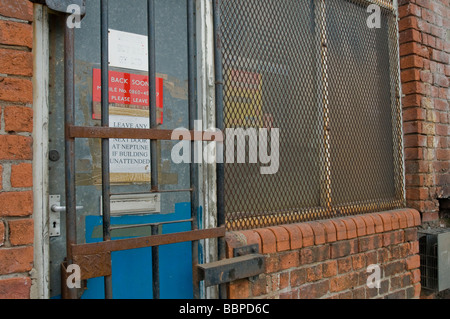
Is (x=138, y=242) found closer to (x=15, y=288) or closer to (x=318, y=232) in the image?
(x=15, y=288)

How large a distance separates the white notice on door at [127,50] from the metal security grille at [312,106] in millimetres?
442

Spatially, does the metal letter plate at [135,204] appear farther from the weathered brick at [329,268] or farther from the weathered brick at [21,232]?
the weathered brick at [329,268]

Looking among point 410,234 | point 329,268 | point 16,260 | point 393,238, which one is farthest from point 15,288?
point 410,234

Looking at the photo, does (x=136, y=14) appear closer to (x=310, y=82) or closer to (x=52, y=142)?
(x=52, y=142)

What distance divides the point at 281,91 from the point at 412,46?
136cm

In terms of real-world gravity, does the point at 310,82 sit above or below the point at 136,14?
below

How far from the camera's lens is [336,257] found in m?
2.35

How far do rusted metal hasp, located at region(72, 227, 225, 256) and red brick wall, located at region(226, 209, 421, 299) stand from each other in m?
0.24

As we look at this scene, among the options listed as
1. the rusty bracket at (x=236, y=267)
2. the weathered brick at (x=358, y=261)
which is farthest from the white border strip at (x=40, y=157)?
the weathered brick at (x=358, y=261)

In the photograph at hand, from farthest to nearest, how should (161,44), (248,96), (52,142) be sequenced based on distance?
(248,96), (161,44), (52,142)

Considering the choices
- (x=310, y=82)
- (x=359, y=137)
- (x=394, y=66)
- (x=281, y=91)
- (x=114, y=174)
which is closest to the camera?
(x=114, y=174)

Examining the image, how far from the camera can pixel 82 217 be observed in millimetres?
1664

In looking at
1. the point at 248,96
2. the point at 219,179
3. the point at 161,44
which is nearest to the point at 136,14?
the point at 161,44

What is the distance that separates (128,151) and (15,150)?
1.71 ft
